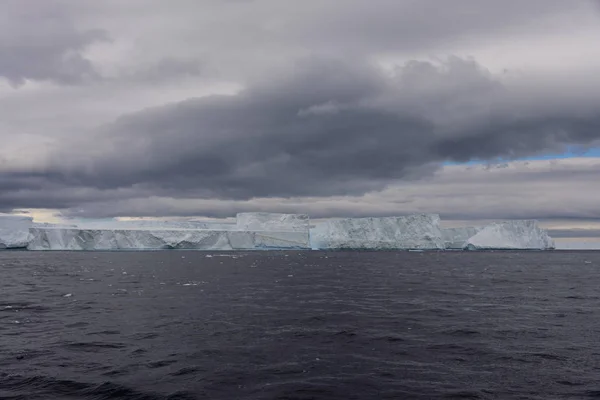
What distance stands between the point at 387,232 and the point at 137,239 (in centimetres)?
6567

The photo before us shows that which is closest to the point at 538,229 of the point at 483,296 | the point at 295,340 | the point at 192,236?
the point at 192,236

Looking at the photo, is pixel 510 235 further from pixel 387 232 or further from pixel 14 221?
pixel 14 221

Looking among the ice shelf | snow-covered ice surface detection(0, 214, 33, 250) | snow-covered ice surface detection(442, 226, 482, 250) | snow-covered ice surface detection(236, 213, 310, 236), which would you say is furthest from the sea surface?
snow-covered ice surface detection(442, 226, 482, 250)

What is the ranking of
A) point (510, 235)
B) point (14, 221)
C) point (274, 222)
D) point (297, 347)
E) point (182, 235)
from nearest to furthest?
point (297, 347) < point (14, 221) < point (182, 235) < point (510, 235) < point (274, 222)

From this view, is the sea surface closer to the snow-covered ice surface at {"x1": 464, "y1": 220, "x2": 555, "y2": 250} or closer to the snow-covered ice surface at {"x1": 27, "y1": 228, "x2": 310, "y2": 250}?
A: the snow-covered ice surface at {"x1": 27, "y1": 228, "x2": 310, "y2": 250}

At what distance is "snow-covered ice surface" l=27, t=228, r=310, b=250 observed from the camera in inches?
3996

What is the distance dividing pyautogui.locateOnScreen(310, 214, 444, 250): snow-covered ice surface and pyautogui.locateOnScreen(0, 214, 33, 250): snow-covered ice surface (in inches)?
3000

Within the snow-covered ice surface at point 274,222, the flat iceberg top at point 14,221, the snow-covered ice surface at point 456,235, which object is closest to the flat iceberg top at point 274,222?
the snow-covered ice surface at point 274,222

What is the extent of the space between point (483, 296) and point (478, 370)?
631 inches

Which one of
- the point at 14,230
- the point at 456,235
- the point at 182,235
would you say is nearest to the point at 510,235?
the point at 456,235

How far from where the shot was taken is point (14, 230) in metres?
106

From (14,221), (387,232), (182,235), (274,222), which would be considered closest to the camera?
(14,221)

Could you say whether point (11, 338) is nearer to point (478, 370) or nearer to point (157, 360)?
point (157, 360)

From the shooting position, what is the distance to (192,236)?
108875mm
